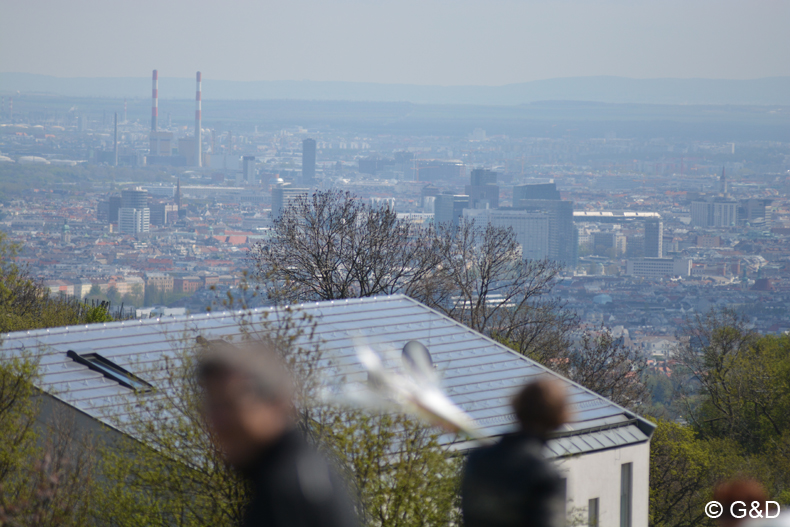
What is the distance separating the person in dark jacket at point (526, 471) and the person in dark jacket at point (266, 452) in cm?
61

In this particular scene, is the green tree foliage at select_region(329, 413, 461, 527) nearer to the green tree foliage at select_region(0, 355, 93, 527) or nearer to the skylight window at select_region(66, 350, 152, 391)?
the green tree foliage at select_region(0, 355, 93, 527)

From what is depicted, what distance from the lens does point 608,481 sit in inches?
579

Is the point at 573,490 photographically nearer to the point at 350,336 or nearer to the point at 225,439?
the point at 350,336

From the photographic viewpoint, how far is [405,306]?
16938 millimetres

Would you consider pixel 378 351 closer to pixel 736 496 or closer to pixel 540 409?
pixel 540 409

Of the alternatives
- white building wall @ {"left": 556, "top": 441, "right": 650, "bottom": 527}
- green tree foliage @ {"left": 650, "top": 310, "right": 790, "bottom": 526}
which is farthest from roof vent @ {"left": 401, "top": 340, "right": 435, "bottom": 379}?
green tree foliage @ {"left": 650, "top": 310, "right": 790, "bottom": 526}

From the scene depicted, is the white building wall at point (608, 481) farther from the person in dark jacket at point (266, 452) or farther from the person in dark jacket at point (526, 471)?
the person in dark jacket at point (266, 452)

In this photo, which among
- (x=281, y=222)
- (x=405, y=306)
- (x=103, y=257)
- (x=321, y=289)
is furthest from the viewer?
(x=103, y=257)

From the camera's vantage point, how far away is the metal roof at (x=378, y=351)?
1246 centimetres

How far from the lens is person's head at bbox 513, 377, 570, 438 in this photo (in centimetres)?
336

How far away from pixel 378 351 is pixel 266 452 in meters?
11.4

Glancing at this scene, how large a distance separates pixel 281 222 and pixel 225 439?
31.1 metres

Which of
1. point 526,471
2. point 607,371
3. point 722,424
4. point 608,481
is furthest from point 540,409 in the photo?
point 722,424

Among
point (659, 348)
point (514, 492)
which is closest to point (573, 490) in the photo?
point (514, 492)
